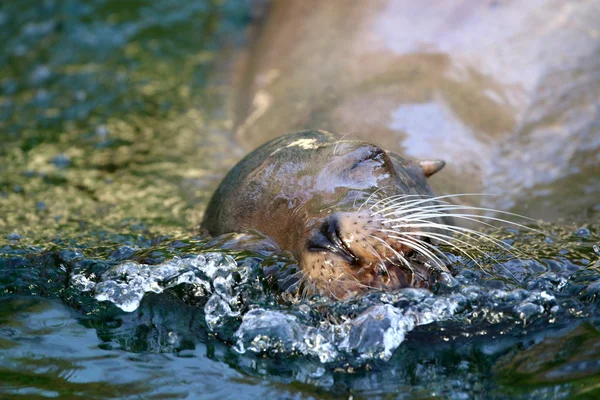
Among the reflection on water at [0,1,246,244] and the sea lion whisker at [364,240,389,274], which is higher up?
the reflection on water at [0,1,246,244]

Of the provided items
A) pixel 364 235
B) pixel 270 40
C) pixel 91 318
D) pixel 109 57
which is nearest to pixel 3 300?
pixel 91 318

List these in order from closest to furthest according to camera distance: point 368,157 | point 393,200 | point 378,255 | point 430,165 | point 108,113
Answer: point 378,255 → point 393,200 → point 368,157 → point 430,165 → point 108,113

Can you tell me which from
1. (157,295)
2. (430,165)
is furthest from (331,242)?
(430,165)

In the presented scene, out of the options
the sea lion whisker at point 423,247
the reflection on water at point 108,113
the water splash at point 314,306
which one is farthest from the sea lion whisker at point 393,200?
the reflection on water at point 108,113

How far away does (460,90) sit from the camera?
5.49 m

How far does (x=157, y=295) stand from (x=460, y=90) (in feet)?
9.56

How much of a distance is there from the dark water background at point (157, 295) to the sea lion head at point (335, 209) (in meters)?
0.21

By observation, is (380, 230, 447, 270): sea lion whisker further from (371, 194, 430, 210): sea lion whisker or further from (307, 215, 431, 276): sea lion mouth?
(371, 194, 430, 210): sea lion whisker

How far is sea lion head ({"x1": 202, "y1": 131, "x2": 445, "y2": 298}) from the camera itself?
10.1ft

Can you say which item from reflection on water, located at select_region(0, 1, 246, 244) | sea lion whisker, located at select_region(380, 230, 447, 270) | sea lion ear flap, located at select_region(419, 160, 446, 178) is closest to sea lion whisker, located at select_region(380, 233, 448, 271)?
sea lion whisker, located at select_region(380, 230, 447, 270)

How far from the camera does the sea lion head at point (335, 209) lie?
309 centimetres

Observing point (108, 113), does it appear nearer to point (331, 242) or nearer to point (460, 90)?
point (460, 90)

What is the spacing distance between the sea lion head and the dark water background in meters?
0.21

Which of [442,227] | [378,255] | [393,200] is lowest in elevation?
[378,255]
